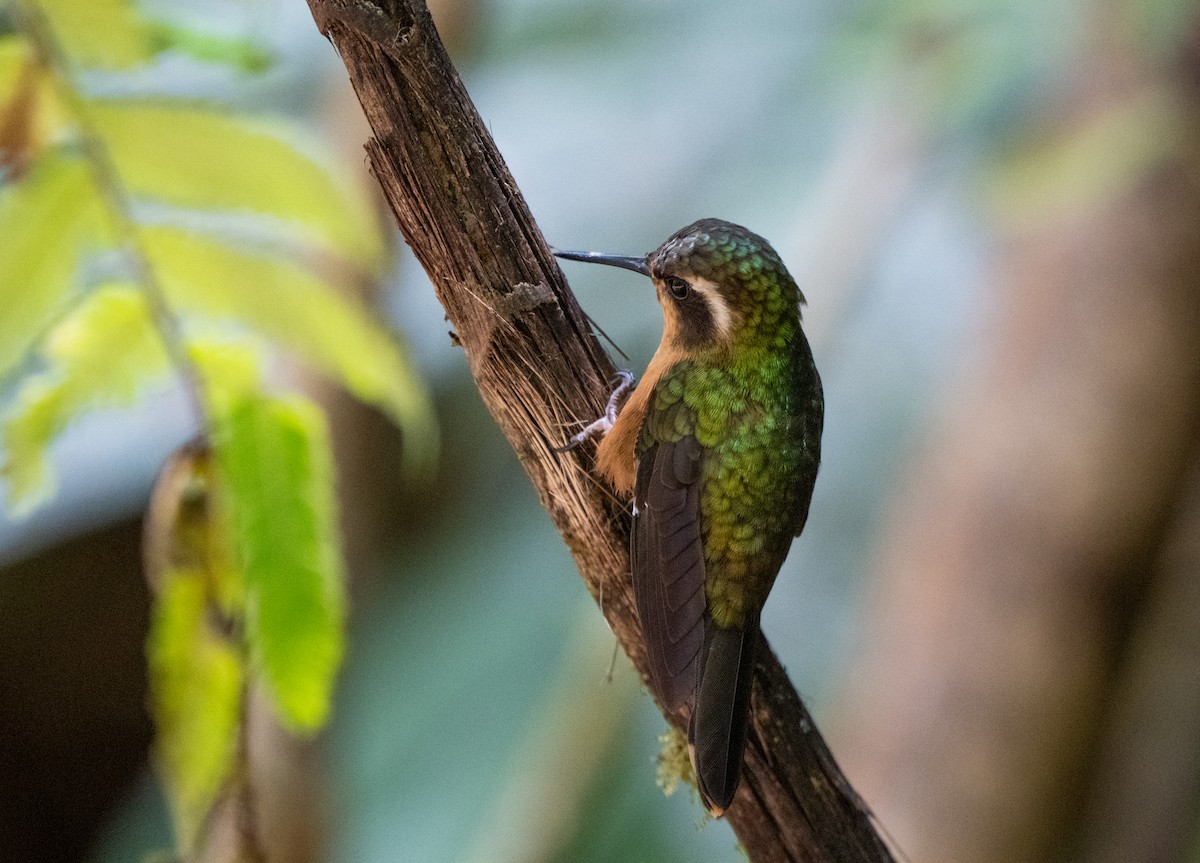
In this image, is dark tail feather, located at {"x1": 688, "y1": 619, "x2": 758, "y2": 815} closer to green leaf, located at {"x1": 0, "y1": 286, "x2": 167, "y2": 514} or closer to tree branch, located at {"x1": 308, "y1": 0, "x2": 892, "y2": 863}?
tree branch, located at {"x1": 308, "y1": 0, "x2": 892, "y2": 863}

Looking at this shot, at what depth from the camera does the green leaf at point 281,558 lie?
112 cm

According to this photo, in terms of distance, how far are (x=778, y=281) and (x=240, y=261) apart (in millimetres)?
691

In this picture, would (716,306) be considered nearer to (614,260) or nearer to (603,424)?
(614,260)

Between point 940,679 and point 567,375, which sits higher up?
point 567,375

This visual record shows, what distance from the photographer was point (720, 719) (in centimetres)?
110

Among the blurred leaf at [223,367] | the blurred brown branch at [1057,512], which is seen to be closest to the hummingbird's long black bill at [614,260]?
the blurred leaf at [223,367]

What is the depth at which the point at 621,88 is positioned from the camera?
3.52 m

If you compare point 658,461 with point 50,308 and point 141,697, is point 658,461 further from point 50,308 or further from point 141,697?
point 141,697

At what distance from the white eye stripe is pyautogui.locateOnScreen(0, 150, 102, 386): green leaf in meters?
0.74

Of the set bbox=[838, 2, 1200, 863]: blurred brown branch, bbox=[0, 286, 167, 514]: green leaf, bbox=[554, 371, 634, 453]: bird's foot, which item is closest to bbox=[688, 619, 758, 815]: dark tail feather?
bbox=[554, 371, 634, 453]: bird's foot

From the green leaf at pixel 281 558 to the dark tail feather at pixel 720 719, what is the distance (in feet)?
1.27

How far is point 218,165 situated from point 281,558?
→ 0.52m

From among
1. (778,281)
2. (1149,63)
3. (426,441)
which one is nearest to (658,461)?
(778,281)

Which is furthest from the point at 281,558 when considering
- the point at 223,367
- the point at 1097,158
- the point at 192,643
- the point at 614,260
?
the point at 1097,158
